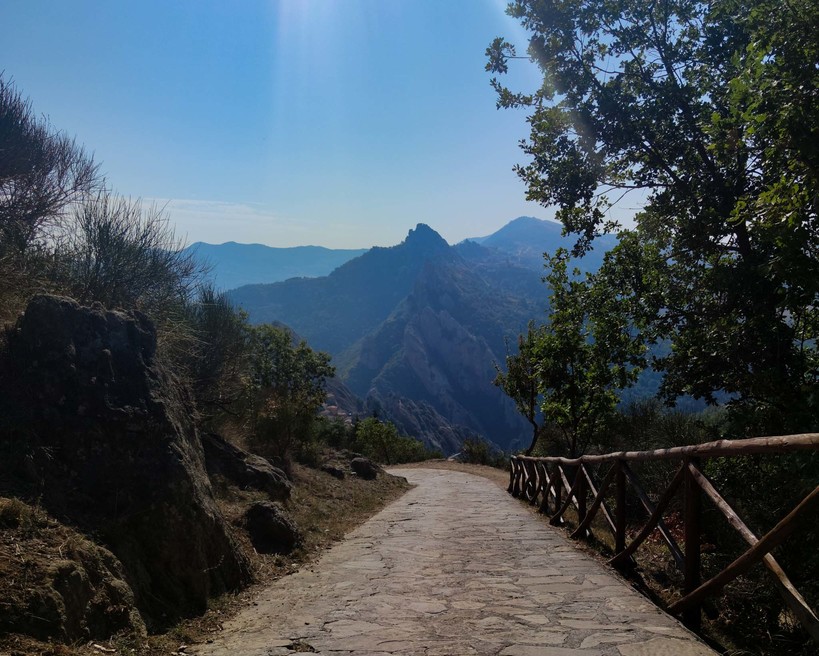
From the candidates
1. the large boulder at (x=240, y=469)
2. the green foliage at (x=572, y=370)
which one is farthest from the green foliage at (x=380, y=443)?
the large boulder at (x=240, y=469)

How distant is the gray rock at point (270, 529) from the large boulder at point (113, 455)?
1.31m

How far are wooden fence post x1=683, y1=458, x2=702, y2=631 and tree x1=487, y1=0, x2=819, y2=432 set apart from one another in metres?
1.14

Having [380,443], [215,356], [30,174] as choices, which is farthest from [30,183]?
[380,443]

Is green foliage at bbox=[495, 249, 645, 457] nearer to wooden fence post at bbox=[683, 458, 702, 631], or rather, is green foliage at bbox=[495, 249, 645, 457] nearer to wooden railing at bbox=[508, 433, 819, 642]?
wooden railing at bbox=[508, 433, 819, 642]

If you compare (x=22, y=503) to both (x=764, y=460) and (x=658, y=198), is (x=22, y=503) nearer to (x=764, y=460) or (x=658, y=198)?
(x=764, y=460)

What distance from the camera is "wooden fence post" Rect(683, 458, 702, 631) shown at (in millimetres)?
4059

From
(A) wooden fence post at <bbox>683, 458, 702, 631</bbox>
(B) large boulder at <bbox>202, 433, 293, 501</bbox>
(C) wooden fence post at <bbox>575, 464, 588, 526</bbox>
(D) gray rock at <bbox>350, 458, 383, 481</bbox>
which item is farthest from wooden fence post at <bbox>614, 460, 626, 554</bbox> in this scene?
(D) gray rock at <bbox>350, 458, 383, 481</bbox>

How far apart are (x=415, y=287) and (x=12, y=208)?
171 m

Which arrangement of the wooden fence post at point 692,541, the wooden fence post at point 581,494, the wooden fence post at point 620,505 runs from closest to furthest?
the wooden fence post at point 692,541 < the wooden fence post at point 620,505 < the wooden fence post at point 581,494

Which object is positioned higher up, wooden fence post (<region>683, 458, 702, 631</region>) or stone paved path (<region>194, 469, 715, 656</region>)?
wooden fence post (<region>683, 458, 702, 631</region>)

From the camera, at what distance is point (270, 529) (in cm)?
718

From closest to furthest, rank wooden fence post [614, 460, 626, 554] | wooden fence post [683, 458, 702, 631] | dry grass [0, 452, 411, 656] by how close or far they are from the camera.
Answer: dry grass [0, 452, 411, 656] < wooden fence post [683, 458, 702, 631] < wooden fence post [614, 460, 626, 554]

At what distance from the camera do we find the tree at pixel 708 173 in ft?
15.0

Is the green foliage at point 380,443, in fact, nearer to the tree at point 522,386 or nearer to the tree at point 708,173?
the tree at point 522,386
